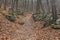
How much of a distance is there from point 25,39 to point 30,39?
0.39m

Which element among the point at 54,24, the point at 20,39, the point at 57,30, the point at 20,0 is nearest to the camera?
the point at 20,39

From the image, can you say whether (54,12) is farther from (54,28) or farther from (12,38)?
(12,38)

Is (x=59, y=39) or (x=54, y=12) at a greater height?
(x=54, y=12)

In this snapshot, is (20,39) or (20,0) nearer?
(20,39)

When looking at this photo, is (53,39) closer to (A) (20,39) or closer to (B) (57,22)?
(A) (20,39)

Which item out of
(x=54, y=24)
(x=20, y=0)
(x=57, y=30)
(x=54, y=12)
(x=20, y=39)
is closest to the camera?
(x=20, y=39)

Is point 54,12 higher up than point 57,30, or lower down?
higher up

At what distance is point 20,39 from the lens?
10016mm

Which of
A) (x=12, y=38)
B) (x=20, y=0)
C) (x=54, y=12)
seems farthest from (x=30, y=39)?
(x=20, y=0)

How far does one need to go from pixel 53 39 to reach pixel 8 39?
3182 mm

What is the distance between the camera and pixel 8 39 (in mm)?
9727

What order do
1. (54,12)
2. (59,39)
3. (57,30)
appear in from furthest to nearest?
1. (54,12)
2. (57,30)
3. (59,39)

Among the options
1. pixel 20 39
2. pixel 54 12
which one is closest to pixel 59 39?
pixel 20 39

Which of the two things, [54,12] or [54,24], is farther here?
[54,12]
